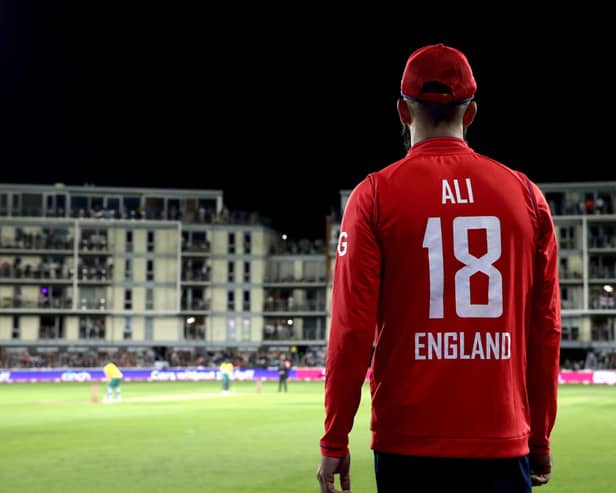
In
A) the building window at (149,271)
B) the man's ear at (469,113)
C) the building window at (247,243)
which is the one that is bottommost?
the man's ear at (469,113)

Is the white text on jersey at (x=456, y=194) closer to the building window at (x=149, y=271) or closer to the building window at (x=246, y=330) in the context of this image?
the building window at (x=149, y=271)

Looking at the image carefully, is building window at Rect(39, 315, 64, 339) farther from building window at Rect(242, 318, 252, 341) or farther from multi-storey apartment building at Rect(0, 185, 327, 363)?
building window at Rect(242, 318, 252, 341)

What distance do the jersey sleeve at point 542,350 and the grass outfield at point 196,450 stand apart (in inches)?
380

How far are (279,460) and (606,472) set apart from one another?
5.69 m

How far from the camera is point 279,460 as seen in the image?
17281 mm

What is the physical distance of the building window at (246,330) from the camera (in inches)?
3733

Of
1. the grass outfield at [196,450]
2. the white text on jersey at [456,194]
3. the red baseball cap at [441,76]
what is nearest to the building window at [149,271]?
the grass outfield at [196,450]

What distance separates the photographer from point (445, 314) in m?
3.70

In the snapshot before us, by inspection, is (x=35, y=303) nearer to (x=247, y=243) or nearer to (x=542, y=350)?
(x=247, y=243)

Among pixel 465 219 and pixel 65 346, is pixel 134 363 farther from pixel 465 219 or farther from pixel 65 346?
pixel 465 219

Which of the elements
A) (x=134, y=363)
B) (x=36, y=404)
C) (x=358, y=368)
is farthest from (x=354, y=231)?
(x=134, y=363)

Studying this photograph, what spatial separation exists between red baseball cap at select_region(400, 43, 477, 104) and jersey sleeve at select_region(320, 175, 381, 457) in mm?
561

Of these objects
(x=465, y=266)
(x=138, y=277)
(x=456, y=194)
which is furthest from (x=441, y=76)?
(x=138, y=277)

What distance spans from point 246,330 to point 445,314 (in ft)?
302
